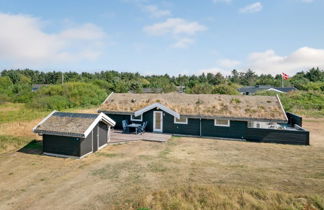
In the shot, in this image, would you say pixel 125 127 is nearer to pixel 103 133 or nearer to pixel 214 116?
pixel 103 133

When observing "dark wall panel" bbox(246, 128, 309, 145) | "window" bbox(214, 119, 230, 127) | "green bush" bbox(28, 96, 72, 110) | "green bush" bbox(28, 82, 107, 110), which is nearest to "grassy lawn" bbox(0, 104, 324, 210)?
"dark wall panel" bbox(246, 128, 309, 145)

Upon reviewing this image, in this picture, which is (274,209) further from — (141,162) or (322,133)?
(322,133)

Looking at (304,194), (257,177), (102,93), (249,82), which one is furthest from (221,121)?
(249,82)

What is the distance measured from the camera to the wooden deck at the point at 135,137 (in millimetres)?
17016

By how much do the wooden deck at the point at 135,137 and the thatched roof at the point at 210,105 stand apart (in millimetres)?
2507

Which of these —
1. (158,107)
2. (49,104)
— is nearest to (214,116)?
(158,107)

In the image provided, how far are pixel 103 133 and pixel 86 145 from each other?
6.72 ft

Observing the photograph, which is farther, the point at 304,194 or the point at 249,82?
the point at 249,82

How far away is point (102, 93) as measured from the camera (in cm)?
4550

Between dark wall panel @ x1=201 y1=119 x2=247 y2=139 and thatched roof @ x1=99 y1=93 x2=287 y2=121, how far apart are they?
0.61m

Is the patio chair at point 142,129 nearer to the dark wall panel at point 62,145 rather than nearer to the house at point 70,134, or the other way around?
the house at point 70,134

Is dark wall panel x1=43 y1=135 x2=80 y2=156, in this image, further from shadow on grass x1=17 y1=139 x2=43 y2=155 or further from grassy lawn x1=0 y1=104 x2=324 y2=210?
shadow on grass x1=17 y1=139 x2=43 y2=155

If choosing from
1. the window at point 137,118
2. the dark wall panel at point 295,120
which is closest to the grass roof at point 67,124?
the window at point 137,118

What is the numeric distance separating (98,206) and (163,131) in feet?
39.6
